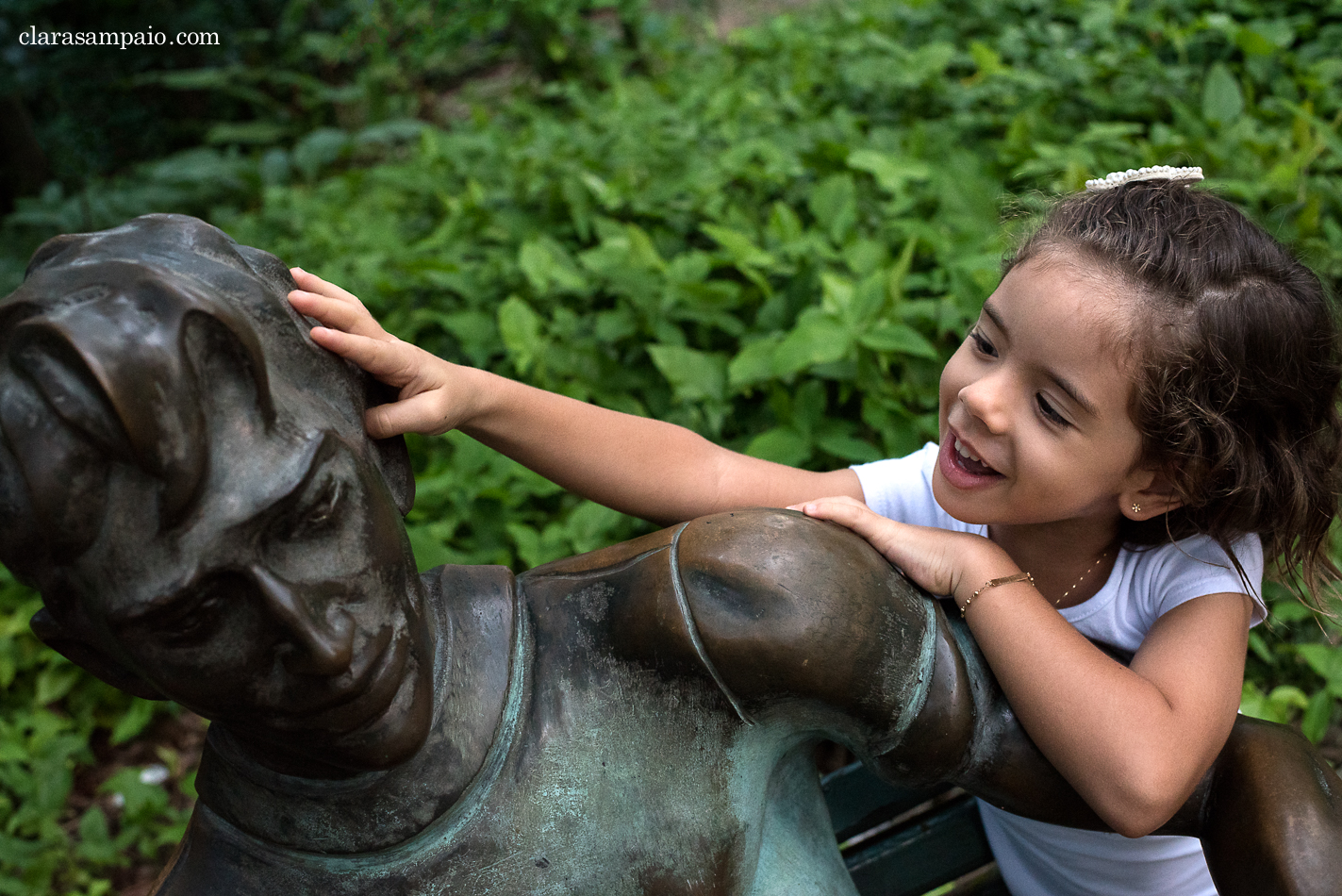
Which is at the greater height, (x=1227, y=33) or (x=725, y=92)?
(x=1227, y=33)

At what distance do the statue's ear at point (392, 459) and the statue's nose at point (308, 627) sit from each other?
0.19m

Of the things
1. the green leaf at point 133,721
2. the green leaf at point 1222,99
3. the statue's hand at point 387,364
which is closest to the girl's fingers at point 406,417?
the statue's hand at point 387,364

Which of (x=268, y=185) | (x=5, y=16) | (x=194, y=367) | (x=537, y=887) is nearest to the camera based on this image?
(x=194, y=367)

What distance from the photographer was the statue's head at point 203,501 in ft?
2.68

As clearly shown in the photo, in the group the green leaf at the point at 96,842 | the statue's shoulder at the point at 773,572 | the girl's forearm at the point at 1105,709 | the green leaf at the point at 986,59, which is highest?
the statue's shoulder at the point at 773,572

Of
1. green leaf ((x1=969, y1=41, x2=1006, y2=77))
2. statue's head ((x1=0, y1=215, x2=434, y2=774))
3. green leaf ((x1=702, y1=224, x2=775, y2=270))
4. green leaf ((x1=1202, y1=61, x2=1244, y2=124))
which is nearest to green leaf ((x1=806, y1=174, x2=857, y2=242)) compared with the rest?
green leaf ((x1=702, y1=224, x2=775, y2=270))

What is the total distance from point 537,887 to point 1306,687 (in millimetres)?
2101

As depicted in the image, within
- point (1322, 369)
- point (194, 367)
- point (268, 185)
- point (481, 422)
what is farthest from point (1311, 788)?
point (268, 185)

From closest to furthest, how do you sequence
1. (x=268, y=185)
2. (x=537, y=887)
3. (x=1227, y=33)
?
(x=537, y=887) → (x=1227, y=33) → (x=268, y=185)

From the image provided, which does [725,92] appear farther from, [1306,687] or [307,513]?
[307,513]

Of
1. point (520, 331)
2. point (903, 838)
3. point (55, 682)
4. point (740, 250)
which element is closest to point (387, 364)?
point (903, 838)

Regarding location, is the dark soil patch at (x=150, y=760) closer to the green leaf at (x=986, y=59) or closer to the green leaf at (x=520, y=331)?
the green leaf at (x=520, y=331)

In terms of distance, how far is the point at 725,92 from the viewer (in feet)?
12.9

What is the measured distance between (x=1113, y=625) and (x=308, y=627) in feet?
3.26
